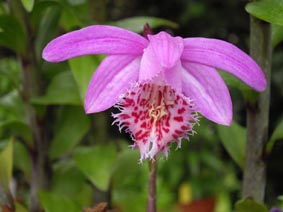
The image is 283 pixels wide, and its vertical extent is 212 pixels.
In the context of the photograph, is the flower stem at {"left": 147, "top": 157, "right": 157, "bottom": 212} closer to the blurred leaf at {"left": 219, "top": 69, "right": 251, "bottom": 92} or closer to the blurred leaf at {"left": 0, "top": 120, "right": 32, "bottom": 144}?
the blurred leaf at {"left": 219, "top": 69, "right": 251, "bottom": 92}

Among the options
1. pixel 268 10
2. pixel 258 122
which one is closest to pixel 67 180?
pixel 258 122

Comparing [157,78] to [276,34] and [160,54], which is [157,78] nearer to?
[160,54]

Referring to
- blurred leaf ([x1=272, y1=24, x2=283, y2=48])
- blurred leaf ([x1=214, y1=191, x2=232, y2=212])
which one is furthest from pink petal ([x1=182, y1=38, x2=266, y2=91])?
blurred leaf ([x1=214, y1=191, x2=232, y2=212])

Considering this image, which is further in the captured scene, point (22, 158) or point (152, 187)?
point (22, 158)

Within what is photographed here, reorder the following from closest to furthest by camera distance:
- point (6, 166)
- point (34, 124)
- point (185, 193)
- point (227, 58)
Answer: point (227, 58), point (6, 166), point (34, 124), point (185, 193)

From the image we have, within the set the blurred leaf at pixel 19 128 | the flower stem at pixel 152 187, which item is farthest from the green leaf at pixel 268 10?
the blurred leaf at pixel 19 128

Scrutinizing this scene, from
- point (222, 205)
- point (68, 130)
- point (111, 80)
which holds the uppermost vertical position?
point (111, 80)
